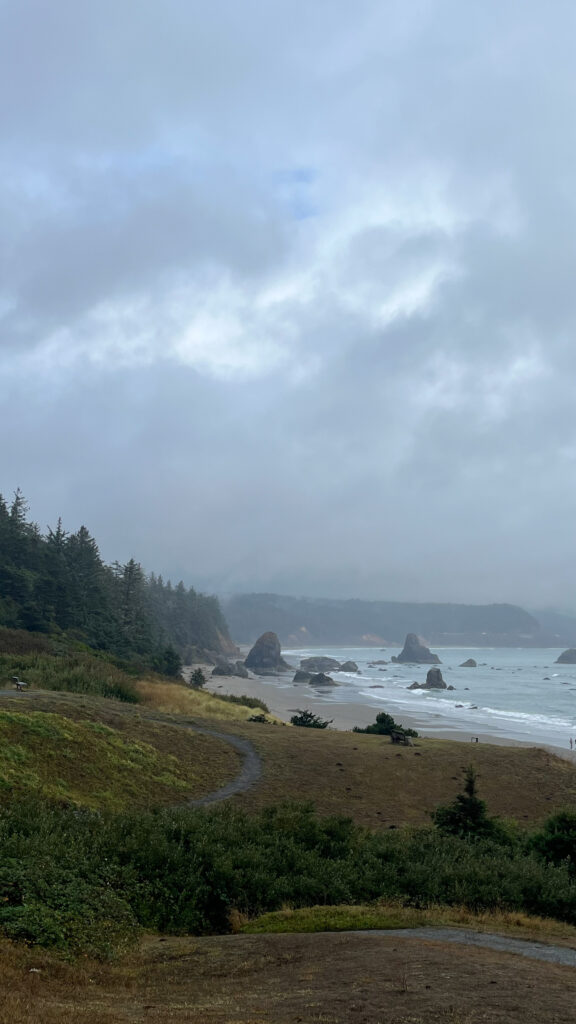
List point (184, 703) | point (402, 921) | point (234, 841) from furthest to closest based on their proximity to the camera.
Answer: point (184, 703) → point (234, 841) → point (402, 921)

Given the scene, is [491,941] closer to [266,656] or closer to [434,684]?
[434,684]

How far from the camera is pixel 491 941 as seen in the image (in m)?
9.45

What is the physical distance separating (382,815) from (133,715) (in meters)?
11.7

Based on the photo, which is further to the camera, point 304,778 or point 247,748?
point 247,748

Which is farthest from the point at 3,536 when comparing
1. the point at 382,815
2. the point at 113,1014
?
the point at 113,1014

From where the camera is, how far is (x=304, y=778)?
2353 cm

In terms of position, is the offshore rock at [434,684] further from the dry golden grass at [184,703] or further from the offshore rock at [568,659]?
the offshore rock at [568,659]

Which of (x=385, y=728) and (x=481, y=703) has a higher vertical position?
(x=385, y=728)

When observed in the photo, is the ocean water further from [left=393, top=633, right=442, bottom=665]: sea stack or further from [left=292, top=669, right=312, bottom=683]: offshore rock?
[left=393, top=633, right=442, bottom=665]: sea stack

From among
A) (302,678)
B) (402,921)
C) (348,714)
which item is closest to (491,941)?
(402,921)

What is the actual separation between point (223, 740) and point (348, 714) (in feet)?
116

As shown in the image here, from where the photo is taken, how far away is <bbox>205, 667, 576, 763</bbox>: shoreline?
157 feet

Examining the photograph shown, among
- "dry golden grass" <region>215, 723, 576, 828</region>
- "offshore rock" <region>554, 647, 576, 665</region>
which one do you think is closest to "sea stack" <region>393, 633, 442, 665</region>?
"offshore rock" <region>554, 647, 576, 665</region>

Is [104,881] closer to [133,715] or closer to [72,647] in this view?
[133,715]
